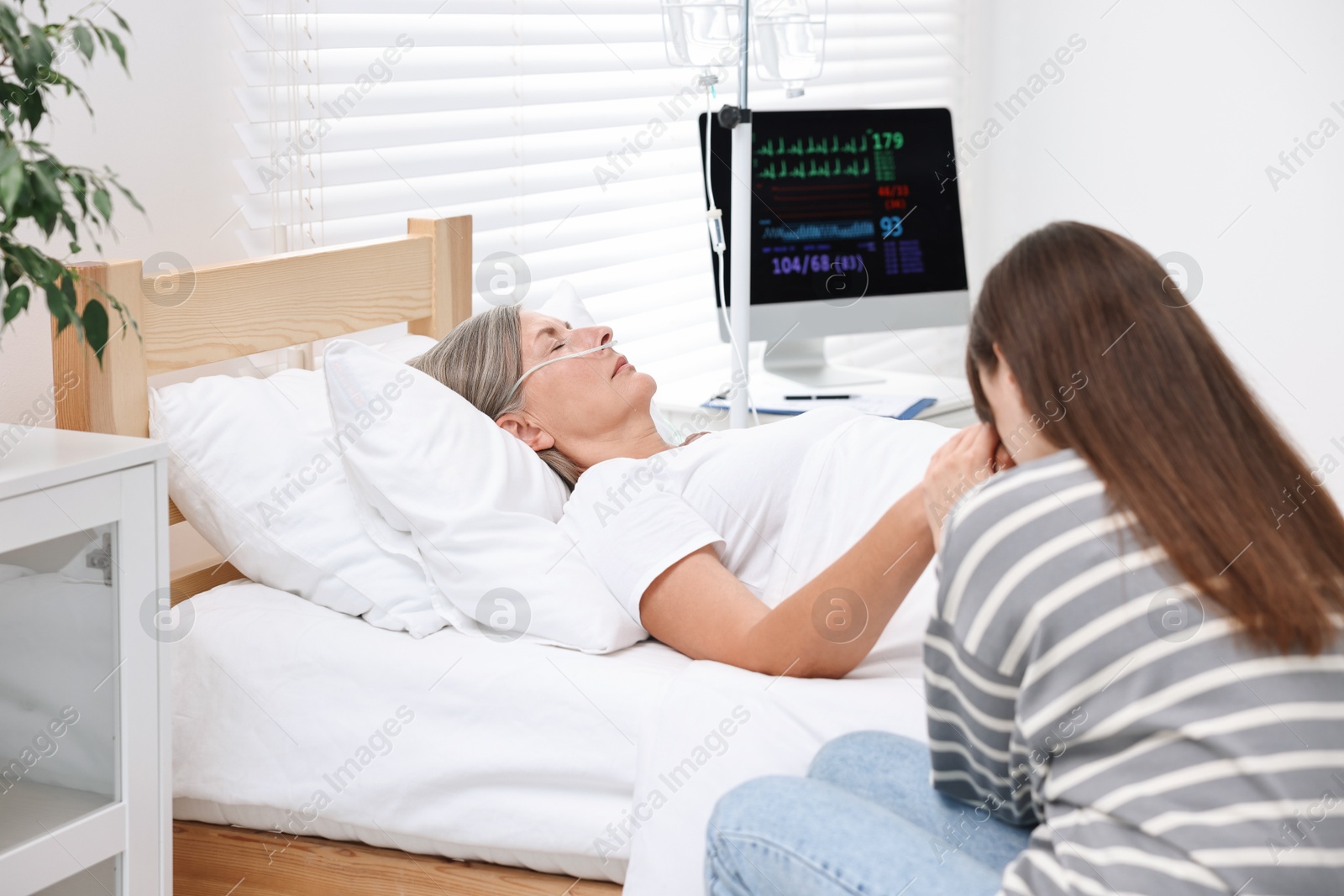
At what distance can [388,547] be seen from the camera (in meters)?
1.46

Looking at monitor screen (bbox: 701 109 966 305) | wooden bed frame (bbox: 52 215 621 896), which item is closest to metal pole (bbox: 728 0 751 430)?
monitor screen (bbox: 701 109 966 305)

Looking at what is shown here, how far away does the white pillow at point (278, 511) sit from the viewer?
144 centimetres

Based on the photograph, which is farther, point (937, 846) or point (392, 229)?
point (392, 229)

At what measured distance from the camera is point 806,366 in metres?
2.42

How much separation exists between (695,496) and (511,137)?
1066 mm

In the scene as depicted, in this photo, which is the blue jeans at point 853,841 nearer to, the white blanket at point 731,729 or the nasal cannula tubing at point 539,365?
the white blanket at point 731,729

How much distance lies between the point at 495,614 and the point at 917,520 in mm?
517

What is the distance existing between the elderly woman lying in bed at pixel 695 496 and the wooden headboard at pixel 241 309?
18 centimetres

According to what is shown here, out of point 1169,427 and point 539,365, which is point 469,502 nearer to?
point 539,365

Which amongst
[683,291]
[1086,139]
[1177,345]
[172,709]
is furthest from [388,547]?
[1086,139]

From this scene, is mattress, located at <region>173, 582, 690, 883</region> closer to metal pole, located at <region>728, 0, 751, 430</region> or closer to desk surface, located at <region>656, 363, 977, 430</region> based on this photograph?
metal pole, located at <region>728, 0, 751, 430</region>

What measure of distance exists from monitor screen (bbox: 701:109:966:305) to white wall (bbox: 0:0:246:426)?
0.87m

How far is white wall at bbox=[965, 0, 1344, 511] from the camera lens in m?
2.95

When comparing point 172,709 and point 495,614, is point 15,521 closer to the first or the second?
point 172,709
